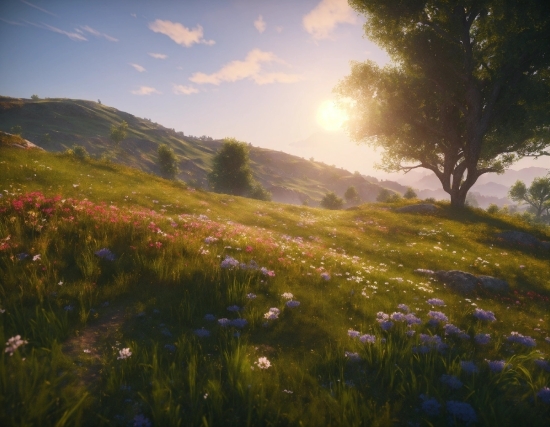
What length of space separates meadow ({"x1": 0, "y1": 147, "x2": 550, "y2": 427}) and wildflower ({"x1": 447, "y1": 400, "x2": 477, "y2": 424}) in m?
0.02

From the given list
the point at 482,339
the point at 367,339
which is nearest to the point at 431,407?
the point at 367,339

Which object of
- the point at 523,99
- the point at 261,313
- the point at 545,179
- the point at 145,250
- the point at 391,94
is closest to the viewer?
the point at 261,313

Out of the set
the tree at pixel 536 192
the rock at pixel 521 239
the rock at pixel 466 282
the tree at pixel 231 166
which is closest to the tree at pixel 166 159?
the tree at pixel 231 166

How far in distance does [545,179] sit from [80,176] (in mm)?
112978

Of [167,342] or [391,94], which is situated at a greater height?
[391,94]

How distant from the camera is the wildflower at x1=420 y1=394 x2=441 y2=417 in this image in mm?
3230

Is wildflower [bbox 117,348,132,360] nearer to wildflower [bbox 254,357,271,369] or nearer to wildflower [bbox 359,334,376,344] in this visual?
wildflower [bbox 254,357,271,369]

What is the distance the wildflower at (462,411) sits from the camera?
314cm

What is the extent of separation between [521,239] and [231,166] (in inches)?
2032

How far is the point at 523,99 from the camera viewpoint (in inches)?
972

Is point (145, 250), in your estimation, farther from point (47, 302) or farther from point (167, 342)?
point (167, 342)

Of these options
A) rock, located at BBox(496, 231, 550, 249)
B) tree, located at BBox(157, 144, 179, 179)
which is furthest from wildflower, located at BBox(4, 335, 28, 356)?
tree, located at BBox(157, 144, 179, 179)

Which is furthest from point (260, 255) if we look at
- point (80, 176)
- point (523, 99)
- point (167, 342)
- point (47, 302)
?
point (523, 99)

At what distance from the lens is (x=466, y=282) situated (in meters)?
10.4
